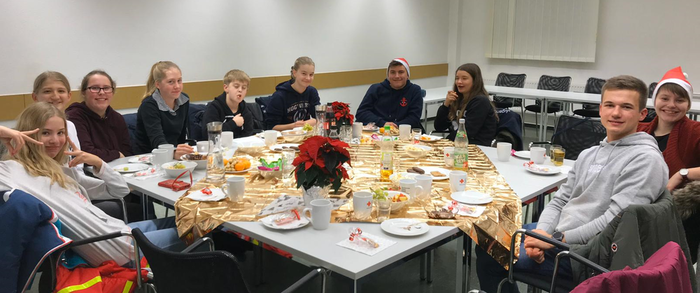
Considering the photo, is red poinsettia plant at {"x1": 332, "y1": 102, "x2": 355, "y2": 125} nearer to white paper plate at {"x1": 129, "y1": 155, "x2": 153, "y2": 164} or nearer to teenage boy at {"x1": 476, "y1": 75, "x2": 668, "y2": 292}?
white paper plate at {"x1": 129, "y1": 155, "x2": 153, "y2": 164}

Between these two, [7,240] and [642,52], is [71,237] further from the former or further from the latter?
[642,52]

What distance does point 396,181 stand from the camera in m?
2.61

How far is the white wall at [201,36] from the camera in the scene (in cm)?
471

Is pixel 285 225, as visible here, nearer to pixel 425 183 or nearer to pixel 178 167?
pixel 425 183

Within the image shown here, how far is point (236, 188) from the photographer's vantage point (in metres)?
2.37

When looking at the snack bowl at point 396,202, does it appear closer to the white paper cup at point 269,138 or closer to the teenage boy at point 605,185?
the teenage boy at point 605,185

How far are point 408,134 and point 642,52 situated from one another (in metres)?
5.70

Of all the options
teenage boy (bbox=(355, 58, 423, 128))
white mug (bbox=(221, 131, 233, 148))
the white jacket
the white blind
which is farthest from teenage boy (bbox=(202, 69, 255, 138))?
the white blind

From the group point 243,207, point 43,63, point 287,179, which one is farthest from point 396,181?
point 43,63

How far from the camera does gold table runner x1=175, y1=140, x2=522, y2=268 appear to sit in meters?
2.14

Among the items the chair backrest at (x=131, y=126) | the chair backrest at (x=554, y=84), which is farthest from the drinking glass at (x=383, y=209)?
the chair backrest at (x=554, y=84)

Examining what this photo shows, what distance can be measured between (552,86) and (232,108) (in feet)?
18.1

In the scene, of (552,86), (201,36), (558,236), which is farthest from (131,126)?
(552,86)

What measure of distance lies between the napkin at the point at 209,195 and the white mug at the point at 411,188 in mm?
803
